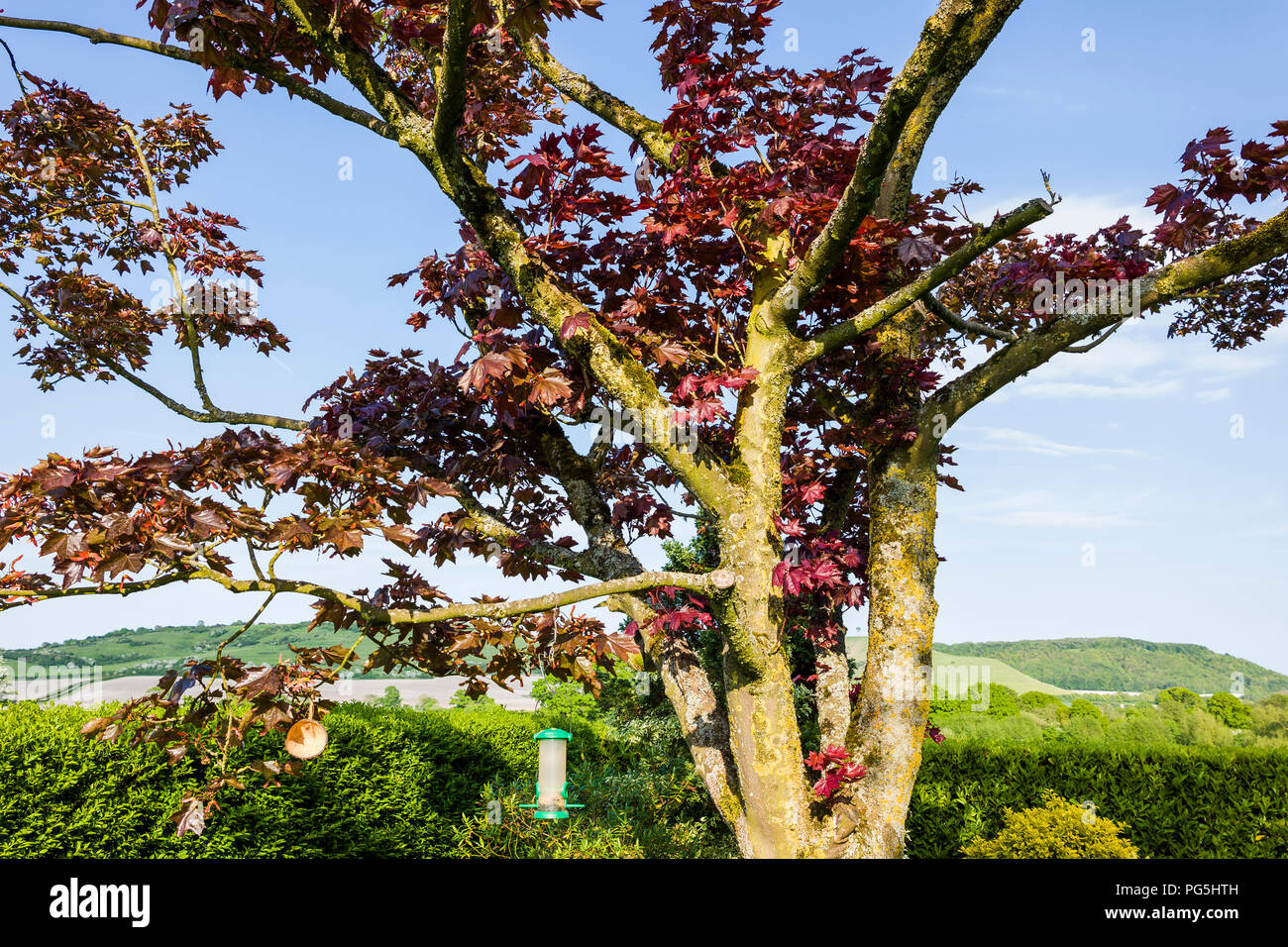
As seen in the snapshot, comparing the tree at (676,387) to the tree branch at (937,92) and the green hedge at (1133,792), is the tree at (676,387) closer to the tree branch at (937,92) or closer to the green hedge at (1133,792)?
the tree branch at (937,92)

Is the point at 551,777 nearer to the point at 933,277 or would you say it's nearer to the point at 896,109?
the point at 933,277

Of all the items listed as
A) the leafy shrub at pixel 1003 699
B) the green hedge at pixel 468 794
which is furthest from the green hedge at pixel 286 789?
the leafy shrub at pixel 1003 699

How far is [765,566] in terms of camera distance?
3959 millimetres

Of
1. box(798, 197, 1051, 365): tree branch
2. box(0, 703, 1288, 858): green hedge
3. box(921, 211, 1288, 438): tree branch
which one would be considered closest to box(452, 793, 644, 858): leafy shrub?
box(0, 703, 1288, 858): green hedge

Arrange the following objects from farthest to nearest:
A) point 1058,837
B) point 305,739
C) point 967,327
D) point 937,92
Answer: point 1058,837 < point 967,327 < point 937,92 < point 305,739

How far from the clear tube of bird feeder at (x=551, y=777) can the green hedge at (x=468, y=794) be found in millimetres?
729

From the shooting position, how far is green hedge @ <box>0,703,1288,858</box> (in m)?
6.19

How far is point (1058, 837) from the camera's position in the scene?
20.9 feet

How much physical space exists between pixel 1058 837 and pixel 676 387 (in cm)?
488

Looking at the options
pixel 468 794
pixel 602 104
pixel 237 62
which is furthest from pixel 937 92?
pixel 468 794

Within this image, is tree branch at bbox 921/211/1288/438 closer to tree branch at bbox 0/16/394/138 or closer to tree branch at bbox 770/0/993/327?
tree branch at bbox 770/0/993/327

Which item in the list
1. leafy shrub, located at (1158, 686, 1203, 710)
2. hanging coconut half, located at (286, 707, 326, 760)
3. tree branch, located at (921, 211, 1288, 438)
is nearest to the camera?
hanging coconut half, located at (286, 707, 326, 760)

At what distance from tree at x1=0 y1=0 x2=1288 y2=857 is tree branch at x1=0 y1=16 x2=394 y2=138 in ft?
0.06
